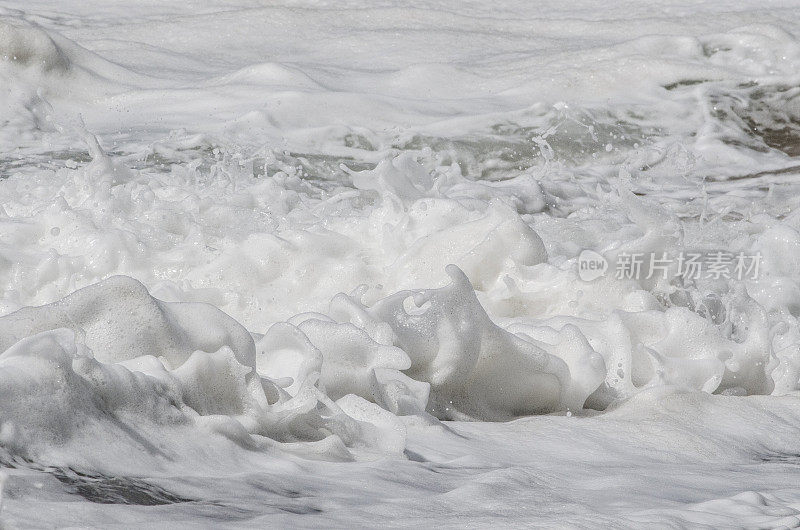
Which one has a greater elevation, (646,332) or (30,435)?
(30,435)

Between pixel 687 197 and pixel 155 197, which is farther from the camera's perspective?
pixel 687 197

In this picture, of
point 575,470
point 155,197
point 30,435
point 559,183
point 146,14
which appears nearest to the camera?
point 30,435

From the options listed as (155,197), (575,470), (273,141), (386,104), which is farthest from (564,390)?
(386,104)

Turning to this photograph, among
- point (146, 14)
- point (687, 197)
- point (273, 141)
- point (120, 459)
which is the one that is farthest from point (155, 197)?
point (146, 14)

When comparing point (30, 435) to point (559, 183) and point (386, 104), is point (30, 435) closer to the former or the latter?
point (559, 183)

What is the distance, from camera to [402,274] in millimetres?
3139

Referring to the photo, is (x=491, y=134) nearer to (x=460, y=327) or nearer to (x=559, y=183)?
(x=559, y=183)

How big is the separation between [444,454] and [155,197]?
2237mm

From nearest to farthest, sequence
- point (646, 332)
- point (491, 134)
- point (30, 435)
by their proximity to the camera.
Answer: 1. point (30, 435)
2. point (646, 332)
3. point (491, 134)

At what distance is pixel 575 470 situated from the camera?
6.25ft

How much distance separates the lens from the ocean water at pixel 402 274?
1559 millimetres

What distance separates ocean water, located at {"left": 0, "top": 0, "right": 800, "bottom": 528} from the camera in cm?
156

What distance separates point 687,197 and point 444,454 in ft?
9.82

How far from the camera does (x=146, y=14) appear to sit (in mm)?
8031
